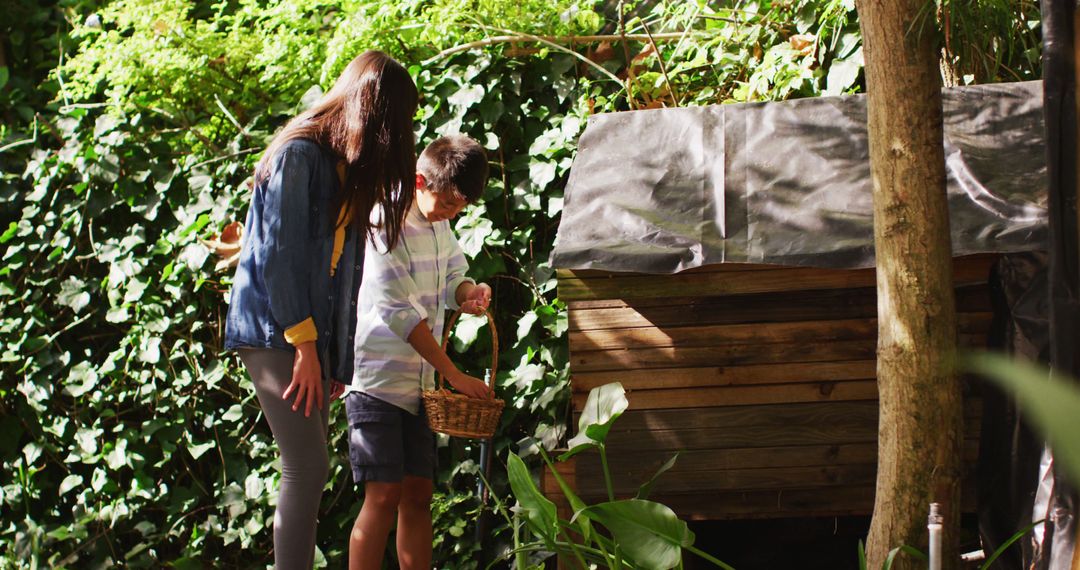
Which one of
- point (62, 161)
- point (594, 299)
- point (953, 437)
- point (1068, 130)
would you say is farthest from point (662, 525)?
point (62, 161)

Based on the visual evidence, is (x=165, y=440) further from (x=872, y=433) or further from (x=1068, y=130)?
(x=1068, y=130)

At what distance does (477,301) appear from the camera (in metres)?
3.21

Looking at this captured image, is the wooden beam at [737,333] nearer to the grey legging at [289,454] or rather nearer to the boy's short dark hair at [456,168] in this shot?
the boy's short dark hair at [456,168]

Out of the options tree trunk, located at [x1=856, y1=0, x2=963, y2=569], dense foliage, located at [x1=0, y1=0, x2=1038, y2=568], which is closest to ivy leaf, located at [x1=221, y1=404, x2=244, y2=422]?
dense foliage, located at [x1=0, y1=0, x2=1038, y2=568]

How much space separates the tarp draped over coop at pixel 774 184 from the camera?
2904 millimetres

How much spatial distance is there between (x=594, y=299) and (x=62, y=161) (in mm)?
3391

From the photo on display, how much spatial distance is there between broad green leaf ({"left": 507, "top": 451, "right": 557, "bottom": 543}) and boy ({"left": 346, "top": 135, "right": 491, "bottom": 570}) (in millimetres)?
542

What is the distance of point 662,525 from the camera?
2324 mm

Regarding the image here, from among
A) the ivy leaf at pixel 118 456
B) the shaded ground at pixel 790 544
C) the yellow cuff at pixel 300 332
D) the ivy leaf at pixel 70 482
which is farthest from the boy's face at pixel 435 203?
the ivy leaf at pixel 70 482

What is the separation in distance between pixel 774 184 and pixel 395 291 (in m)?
1.19

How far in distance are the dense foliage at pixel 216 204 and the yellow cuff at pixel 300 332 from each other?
1.51 meters

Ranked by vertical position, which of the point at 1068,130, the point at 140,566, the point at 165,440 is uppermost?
the point at 1068,130

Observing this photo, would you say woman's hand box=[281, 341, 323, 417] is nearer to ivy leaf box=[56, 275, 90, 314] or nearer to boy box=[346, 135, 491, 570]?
boy box=[346, 135, 491, 570]

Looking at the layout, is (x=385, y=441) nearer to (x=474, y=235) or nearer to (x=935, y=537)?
(x=474, y=235)
